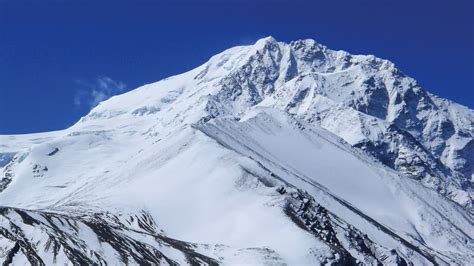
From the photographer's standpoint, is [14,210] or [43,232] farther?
[14,210]

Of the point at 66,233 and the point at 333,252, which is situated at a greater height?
the point at 333,252

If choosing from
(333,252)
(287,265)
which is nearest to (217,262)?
(287,265)

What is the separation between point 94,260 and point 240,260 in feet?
133

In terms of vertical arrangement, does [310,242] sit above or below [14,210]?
above

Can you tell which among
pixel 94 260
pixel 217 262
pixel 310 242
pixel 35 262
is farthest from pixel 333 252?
pixel 35 262

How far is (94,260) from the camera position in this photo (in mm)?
156000

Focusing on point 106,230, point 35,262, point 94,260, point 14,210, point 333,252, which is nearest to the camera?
point 35,262

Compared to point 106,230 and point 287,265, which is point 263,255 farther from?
point 106,230

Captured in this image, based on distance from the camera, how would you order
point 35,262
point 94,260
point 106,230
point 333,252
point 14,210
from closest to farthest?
point 35,262 < point 94,260 < point 14,210 < point 106,230 < point 333,252

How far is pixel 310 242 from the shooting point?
650 ft

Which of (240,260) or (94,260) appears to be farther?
(240,260)

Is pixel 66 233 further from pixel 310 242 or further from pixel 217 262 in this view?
pixel 310 242

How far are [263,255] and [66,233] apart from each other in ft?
161

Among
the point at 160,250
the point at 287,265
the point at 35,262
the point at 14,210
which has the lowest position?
the point at 35,262
